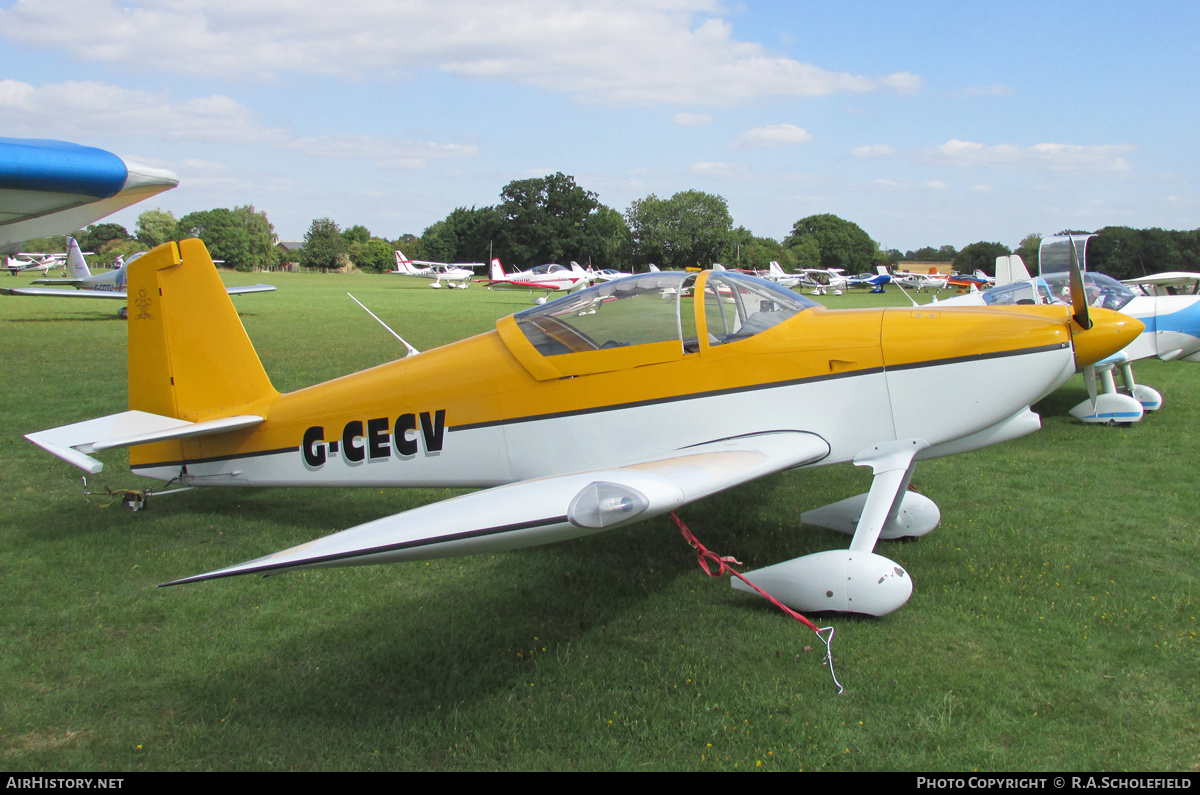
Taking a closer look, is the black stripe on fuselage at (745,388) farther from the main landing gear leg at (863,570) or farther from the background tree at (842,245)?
the background tree at (842,245)

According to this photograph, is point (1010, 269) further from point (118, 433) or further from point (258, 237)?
point (258, 237)

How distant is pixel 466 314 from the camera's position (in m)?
27.0

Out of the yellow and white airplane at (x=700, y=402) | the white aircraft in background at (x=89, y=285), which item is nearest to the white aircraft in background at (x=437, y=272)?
the white aircraft in background at (x=89, y=285)

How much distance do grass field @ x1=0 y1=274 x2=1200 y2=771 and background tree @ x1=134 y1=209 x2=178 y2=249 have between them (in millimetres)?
90245

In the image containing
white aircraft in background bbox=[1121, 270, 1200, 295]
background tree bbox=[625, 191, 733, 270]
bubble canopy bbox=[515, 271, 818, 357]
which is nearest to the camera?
bubble canopy bbox=[515, 271, 818, 357]

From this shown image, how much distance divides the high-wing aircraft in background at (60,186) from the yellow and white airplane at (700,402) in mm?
1830

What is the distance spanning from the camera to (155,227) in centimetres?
8506

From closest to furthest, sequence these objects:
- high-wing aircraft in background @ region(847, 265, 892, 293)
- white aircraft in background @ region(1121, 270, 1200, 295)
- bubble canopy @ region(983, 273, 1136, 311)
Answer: bubble canopy @ region(983, 273, 1136, 311)
white aircraft in background @ region(1121, 270, 1200, 295)
high-wing aircraft in background @ region(847, 265, 892, 293)

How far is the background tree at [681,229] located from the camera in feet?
235

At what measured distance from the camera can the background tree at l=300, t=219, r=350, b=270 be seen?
103 metres

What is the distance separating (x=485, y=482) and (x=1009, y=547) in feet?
12.0

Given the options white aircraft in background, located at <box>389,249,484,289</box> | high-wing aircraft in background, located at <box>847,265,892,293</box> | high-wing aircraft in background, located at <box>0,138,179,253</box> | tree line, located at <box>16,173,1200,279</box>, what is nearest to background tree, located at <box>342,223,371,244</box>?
tree line, located at <box>16,173,1200,279</box>

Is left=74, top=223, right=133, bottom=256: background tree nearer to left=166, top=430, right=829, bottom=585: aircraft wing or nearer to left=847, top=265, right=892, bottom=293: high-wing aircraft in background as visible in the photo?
left=847, top=265, right=892, bottom=293: high-wing aircraft in background

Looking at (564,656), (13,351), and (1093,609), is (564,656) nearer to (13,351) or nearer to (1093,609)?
(1093,609)
